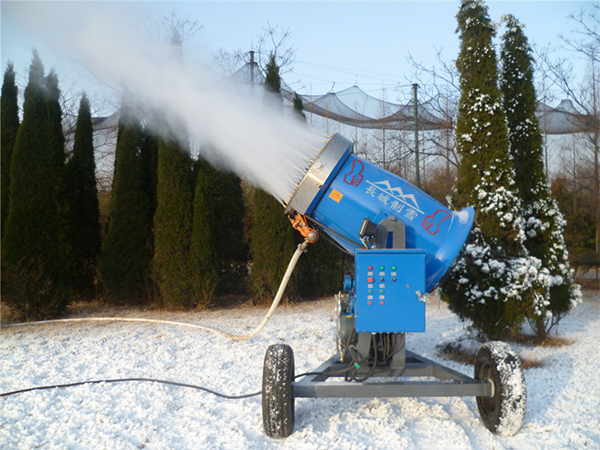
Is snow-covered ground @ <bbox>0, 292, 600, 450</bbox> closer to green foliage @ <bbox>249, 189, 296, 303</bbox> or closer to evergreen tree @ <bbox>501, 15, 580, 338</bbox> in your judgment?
evergreen tree @ <bbox>501, 15, 580, 338</bbox>

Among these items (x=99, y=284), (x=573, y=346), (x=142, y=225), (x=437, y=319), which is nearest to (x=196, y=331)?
(x=142, y=225)

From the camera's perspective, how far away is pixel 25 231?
22.9 feet

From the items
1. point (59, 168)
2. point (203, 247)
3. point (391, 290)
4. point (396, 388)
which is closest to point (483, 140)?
point (391, 290)

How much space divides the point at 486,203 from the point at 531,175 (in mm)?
1460

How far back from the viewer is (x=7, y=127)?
873 centimetres

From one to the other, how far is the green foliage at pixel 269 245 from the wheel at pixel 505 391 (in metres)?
5.58

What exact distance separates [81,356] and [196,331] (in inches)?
69.4

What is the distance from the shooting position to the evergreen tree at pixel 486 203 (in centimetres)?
584

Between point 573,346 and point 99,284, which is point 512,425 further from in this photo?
point 99,284

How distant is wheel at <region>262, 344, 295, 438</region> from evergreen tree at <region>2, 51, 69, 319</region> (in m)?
5.05

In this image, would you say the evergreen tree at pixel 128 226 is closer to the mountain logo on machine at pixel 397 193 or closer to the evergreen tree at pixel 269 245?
the evergreen tree at pixel 269 245

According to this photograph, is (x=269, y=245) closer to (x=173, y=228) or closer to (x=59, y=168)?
(x=173, y=228)

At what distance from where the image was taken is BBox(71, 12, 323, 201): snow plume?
13.3ft

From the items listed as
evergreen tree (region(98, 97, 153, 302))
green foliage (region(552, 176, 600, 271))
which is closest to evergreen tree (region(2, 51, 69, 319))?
evergreen tree (region(98, 97, 153, 302))
